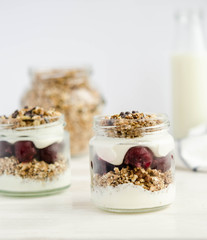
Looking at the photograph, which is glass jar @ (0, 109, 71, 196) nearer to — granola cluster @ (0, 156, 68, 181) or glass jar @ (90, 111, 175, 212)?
granola cluster @ (0, 156, 68, 181)

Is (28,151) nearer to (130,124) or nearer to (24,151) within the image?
(24,151)

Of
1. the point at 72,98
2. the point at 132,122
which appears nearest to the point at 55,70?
the point at 72,98

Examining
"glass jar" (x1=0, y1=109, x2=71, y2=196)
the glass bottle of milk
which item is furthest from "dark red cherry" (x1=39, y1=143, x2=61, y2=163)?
the glass bottle of milk

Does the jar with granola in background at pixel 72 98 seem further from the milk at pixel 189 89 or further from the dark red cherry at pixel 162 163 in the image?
the dark red cherry at pixel 162 163

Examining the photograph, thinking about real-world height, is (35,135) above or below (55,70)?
below

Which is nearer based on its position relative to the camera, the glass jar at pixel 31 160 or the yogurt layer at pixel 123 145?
the yogurt layer at pixel 123 145

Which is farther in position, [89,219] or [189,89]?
[189,89]

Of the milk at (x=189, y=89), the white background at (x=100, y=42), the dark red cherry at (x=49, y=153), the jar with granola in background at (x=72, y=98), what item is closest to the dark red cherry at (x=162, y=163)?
the dark red cherry at (x=49, y=153)
